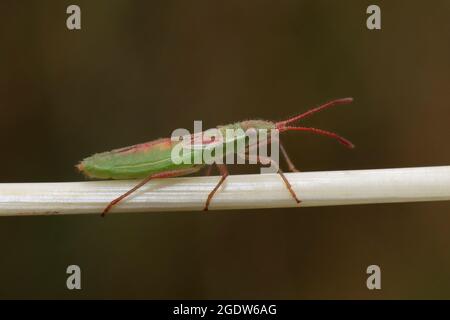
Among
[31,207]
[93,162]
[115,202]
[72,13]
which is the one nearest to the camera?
[31,207]

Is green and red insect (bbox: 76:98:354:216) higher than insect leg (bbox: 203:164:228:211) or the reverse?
higher

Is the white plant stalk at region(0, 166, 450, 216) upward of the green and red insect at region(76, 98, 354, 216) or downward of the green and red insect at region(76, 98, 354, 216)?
downward

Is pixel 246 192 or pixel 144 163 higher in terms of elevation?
pixel 144 163

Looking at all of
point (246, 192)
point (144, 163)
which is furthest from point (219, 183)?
point (144, 163)

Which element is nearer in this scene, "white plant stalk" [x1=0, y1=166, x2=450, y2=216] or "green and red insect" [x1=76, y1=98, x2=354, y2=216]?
"white plant stalk" [x1=0, y1=166, x2=450, y2=216]

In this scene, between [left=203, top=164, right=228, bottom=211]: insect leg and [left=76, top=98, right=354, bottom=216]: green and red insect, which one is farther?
[left=76, top=98, right=354, bottom=216]: green and red insect

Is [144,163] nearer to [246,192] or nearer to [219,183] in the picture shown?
[219,183]

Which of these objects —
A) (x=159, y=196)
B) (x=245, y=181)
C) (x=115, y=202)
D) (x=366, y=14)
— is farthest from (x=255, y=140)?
(x=366, y=14)

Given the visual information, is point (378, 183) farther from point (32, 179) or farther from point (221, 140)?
point (32, 179)
